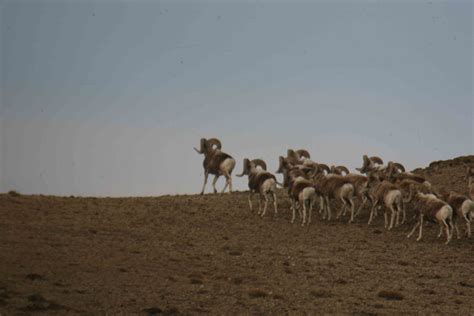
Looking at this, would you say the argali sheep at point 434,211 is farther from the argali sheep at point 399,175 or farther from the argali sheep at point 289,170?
the argali sheep at point 289,170

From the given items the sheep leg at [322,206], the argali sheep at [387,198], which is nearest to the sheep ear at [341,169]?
the sheep leg at [322,206]

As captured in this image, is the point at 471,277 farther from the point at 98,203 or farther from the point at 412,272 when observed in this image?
the point at 98,203

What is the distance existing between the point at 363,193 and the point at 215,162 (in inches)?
320

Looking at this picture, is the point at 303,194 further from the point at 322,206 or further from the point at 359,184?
the point at 322,206

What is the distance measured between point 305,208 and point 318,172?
13.0 ft

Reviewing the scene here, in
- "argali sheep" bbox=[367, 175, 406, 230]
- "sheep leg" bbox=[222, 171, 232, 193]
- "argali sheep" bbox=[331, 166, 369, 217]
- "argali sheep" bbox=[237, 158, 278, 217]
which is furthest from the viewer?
"sheep leg" bbox=[222, 171, 232, 193]

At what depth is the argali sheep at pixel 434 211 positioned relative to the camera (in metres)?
28.4

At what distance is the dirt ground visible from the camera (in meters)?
19.7

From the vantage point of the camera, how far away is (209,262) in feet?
80.9

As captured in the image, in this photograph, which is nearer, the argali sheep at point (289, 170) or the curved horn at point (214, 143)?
the argali sheep at point (289, 170)

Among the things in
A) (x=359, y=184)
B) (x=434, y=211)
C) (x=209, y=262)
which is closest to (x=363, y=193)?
(x=359, y=184)

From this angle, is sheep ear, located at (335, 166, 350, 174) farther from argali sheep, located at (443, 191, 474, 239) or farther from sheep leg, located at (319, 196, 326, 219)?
argali sheep, located at (443, 191, 474, 239)

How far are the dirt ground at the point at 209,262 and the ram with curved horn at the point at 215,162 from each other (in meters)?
2.28

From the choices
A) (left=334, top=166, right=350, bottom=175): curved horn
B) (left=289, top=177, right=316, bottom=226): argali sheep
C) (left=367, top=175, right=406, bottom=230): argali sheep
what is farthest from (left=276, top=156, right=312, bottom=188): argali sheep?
(left=367, top=175, right=406, bottom=230): argali sheep
